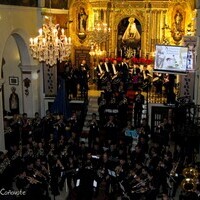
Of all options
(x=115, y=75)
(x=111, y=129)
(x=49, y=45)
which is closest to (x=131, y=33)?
(x=115, y=75)

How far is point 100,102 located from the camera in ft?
64.5

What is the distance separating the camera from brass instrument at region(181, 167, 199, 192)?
13212 mm

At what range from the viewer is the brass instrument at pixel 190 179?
43.3ft

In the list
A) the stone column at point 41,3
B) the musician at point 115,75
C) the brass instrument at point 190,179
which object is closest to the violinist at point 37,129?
the musician at point 115,75

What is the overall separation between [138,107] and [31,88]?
5.23 m

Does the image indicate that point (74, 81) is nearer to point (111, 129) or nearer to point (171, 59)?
point (111, 129)

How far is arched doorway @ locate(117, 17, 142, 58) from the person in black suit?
6972 mm

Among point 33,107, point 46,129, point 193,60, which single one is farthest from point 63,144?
point 193,60

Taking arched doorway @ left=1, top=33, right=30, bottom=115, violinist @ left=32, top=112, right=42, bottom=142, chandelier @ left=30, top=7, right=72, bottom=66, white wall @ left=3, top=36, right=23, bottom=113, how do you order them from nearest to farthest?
chandelier @ left=30, top=7, right=72, bottom=66 < violinist @ left=32, top=112, right=42, bottom=142 < arched doorway @ left=1, top=33, right=30, bottom=115 < white wall @ left=3, top=36, right=23, bottom=113

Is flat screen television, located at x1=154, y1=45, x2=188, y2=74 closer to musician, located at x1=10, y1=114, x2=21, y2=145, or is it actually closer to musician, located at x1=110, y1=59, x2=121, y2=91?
musician, located at x1=110, y1=59, x2=121, y2=91

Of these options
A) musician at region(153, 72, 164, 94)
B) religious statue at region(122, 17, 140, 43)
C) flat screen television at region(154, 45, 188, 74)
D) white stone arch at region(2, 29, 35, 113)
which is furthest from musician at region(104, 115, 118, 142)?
religious statue at region(122, 17, 140, 43)

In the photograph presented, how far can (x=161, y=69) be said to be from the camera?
2006cm

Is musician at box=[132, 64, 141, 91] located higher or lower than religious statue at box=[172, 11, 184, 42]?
lower

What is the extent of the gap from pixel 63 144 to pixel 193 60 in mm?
7168
